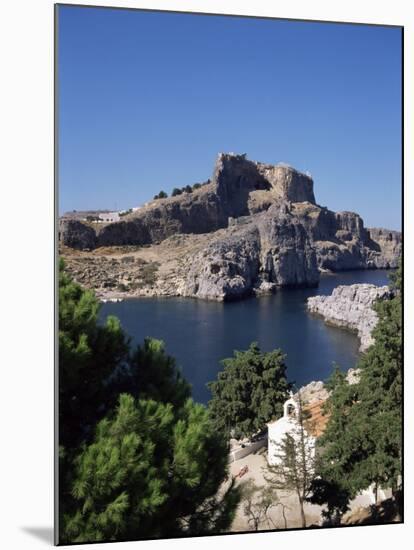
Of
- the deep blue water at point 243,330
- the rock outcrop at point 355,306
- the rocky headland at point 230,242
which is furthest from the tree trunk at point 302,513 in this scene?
the rocky headland at point 230,242

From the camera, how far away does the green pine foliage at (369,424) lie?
6.08 metres

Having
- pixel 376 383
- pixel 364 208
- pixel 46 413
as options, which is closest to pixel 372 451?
pixel 376 383

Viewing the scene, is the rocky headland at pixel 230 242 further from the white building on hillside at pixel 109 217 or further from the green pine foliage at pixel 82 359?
the green pine foliage at pixel 82 359

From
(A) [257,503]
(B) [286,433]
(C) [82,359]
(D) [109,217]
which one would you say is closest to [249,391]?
(B) [286,433]

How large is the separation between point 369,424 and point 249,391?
3.07 feet

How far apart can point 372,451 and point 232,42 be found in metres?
3.21

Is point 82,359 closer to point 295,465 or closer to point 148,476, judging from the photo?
point 148,476

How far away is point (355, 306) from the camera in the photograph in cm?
642

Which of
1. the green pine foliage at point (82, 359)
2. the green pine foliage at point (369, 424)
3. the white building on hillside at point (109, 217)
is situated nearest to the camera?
the green pine foliage at point (82, 359)

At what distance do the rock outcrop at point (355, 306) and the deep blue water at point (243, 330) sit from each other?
0.05 meters

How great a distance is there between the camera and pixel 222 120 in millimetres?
6094

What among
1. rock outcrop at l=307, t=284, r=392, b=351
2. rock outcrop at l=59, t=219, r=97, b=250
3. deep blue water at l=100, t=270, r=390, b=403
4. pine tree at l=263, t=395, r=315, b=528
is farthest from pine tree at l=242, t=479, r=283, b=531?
rock outcrop at l=59, t=219, r=97, b=250

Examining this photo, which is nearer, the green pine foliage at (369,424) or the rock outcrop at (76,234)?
the rock outcrop at (76,234)

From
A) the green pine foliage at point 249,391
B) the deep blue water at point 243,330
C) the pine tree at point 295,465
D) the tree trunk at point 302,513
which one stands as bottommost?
the tree trunk at point 302,513
